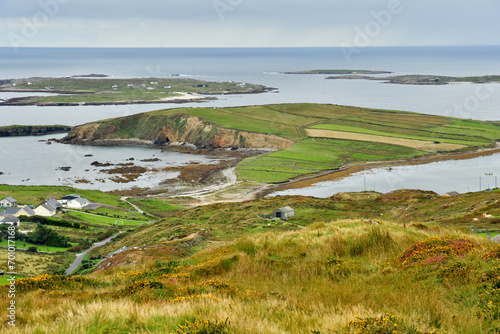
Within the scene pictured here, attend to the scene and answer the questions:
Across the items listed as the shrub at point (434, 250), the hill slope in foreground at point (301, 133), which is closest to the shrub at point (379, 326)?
the shrub at point (434, 250)

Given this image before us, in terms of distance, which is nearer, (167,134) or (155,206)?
(155,206)

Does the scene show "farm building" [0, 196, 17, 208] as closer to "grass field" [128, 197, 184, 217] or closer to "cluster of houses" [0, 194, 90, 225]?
"cluster of houses" [0, 194, 90, 225]

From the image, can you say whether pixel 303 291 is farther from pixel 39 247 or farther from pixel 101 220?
pixel 101 220

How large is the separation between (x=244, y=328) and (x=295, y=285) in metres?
4.66

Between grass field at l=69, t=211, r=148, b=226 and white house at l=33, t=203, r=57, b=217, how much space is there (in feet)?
8.60

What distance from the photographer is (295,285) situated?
12.0 m

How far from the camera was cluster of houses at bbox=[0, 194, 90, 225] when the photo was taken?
60722mm

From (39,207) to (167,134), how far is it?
76.4 m

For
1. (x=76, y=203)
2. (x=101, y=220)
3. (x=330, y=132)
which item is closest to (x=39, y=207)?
(x=76, y=203)

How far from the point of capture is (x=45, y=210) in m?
66.3

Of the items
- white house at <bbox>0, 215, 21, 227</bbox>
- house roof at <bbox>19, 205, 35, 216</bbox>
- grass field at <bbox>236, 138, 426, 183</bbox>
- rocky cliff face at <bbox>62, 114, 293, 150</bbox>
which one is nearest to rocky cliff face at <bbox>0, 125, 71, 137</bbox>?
rocky cliff face at <bbox>62, 114, 293, 150</bbox>

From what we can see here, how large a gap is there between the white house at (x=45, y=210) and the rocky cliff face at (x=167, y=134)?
6711 centimetres

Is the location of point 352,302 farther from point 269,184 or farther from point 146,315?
point 269,184

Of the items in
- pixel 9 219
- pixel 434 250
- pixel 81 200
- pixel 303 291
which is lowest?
pixel 81 200
